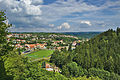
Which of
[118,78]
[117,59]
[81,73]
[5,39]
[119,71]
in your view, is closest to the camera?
[5,39]

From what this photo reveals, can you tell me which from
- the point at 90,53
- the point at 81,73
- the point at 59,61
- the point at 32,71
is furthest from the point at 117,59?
the point at 32,71

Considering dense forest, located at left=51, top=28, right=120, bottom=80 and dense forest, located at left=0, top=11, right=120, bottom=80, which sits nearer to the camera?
dense forest, located at left=0, top=11, right=120, bottom=80

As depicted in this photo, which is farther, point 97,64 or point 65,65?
point 65,65

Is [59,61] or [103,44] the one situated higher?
[103,44]

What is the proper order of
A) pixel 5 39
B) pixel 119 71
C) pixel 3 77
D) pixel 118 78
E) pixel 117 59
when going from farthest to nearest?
1. pixel 117 59
2. pixel 119 71
3. pixel 118 78
4. pixel 3 77
5. pixel 5 39

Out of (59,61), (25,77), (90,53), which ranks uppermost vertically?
(25,77)

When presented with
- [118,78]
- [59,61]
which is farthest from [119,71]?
[59,61]

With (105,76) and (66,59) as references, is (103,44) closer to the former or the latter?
(66,59)

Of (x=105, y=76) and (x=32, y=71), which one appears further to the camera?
(x=105, y=76)

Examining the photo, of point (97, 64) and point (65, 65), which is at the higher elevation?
point (97, 64)

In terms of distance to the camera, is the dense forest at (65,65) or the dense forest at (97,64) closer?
the dense forest at (65,65)
